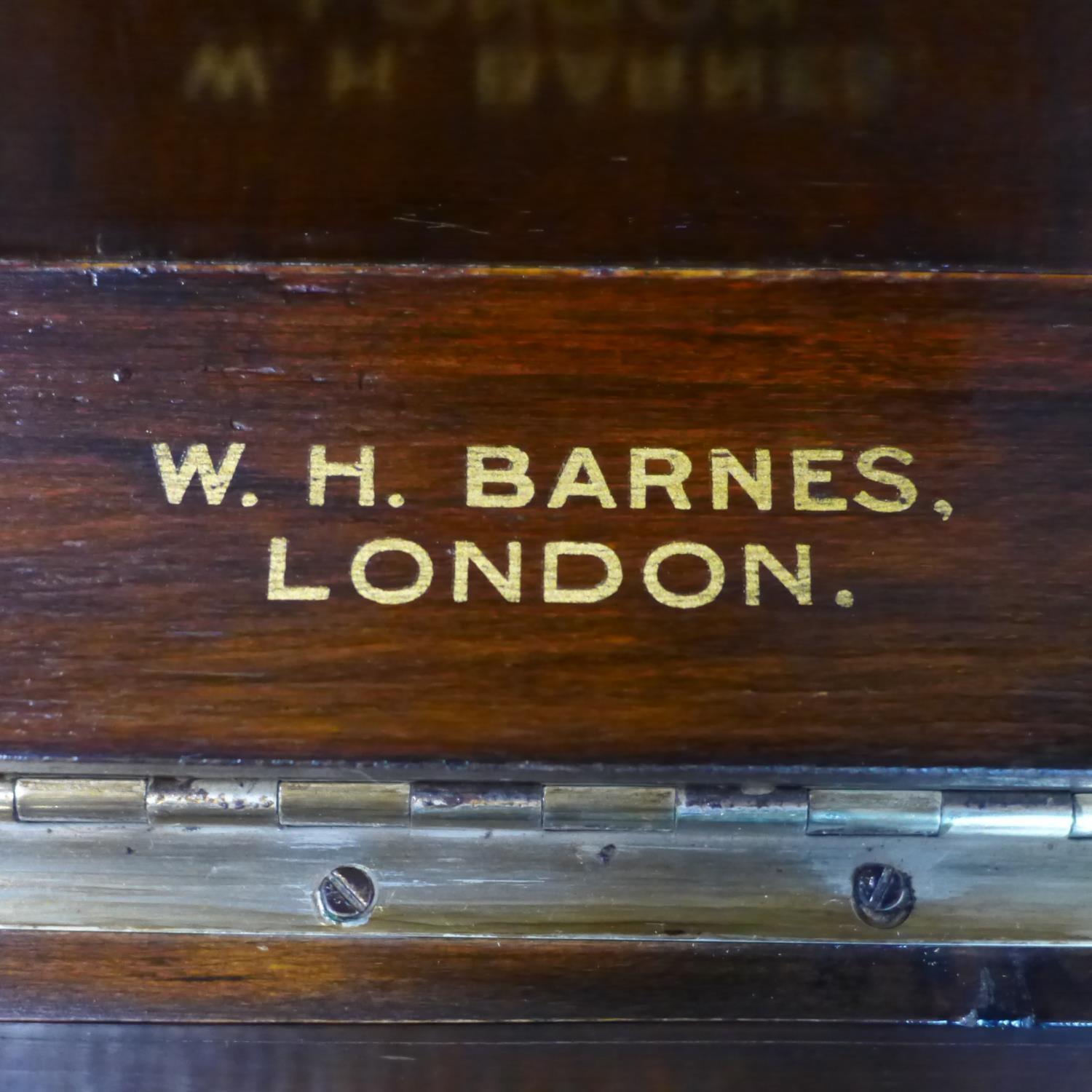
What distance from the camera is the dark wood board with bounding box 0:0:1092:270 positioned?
873mm

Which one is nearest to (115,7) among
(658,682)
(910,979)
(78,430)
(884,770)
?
(78,430)

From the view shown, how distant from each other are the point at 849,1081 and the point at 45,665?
2.68 feet

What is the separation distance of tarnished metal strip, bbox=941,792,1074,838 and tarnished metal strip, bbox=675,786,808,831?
0.11 meters

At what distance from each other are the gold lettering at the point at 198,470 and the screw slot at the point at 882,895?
56cm

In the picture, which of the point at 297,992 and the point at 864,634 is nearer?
the point at 864,634

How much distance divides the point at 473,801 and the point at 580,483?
0.79ft

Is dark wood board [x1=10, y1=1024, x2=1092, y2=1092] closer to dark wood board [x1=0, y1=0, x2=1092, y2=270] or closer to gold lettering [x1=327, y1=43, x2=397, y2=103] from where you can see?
dark wood board [x1=0, y1=0, x2=1092, y2=270]

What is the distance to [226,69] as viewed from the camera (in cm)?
88

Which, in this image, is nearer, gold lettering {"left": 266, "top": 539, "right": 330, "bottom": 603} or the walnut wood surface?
gold lettering {"left": 266, "top": 539, "right": 330, "bottom": 603}

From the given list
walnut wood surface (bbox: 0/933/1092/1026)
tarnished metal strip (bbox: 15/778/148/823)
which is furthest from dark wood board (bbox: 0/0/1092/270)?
walnut wood surface (bbox: 0/933/1092/1026)

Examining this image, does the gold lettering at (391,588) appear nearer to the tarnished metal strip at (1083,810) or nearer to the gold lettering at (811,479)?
the gold lettering at (811,479)

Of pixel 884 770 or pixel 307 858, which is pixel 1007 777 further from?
pixel 307 858

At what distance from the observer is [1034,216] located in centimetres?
91

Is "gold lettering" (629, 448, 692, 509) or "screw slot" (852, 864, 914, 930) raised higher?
"gold lettering" (629, 448, 692, 509)
